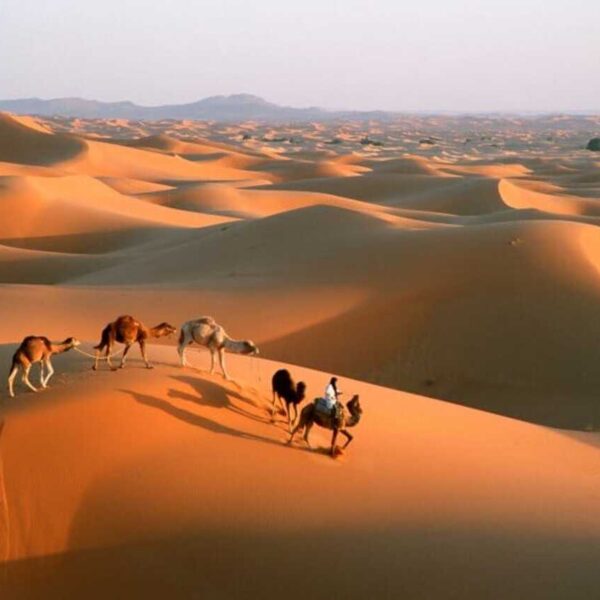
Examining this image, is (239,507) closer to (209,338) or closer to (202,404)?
(202,404)

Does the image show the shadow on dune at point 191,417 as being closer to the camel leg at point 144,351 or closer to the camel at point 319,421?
the camel at point 319,421

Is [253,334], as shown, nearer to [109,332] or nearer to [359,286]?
[359,286]

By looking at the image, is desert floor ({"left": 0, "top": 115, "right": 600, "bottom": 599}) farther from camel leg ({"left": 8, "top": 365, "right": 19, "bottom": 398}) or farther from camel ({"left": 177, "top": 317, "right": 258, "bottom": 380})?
camel ({"left": 177, "top": 317, "right": 258, "bottom": 380})

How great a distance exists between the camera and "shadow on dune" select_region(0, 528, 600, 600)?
171 inches

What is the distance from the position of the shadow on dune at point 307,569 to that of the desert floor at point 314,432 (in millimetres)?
12

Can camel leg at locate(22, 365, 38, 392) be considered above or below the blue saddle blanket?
above

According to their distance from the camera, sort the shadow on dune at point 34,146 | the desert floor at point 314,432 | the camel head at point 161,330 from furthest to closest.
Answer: the shadow on dune at point 34,146
the camel head at point 161,330
the desert floor at point 314,432

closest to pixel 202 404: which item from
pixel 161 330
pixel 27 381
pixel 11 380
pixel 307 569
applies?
pixel 161 330

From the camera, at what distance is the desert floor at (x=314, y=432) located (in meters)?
4.50

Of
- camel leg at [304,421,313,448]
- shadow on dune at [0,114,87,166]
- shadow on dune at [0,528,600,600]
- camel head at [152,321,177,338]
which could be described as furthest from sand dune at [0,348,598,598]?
shadow on dune at [0,114,87,166]

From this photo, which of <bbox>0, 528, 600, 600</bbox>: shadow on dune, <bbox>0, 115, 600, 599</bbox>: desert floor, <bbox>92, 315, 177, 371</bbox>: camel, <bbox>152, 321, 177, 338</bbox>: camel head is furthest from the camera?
<bbox>152, 321, 177, 338</bbox>: camel head

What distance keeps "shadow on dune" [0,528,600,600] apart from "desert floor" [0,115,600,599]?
12mm

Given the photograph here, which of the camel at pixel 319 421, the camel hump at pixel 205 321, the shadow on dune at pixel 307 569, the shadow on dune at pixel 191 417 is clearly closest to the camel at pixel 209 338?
the camel hump at pixel 205 321

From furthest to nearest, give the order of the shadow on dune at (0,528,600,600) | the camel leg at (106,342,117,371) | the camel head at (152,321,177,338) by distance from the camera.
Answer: the camel head at (152,321,177,338), the camel leg at (106,342,117,371), the shadow on dune at (0,528,600,600)
